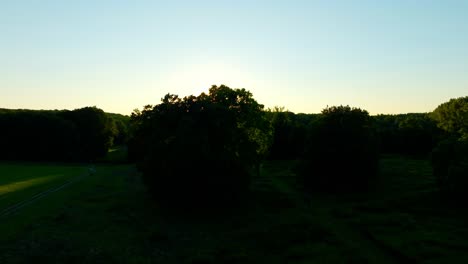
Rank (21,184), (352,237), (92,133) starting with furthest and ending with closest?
(92,133) → (21,184) → (352,237)

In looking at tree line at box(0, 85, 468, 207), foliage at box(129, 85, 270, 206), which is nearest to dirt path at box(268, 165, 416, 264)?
tree line at box(0, 85, 468, 207)

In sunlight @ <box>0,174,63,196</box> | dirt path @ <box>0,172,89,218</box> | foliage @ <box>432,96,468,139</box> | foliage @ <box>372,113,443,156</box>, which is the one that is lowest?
dirt path @ <box>0,172,89,218</box>

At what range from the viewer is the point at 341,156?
64125 millimetres

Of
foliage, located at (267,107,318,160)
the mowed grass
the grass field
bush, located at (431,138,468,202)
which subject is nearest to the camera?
the grass field

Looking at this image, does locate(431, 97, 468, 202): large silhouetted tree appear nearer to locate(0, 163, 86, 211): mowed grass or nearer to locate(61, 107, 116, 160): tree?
locate(0, 163, 86, 211): mowed grass

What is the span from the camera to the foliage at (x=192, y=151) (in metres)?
46.9

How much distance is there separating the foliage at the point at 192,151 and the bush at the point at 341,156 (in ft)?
46.3

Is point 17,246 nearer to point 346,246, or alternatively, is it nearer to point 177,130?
point 177,130

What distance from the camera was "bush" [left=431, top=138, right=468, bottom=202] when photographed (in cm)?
5150

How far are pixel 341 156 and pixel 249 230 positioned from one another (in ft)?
89.3

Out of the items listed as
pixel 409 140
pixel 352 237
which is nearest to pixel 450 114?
pixel 409 140

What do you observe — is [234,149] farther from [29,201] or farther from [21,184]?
[21,184]

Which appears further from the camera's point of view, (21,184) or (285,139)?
(285,139)

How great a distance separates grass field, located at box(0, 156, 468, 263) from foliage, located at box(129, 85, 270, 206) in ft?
8.96
